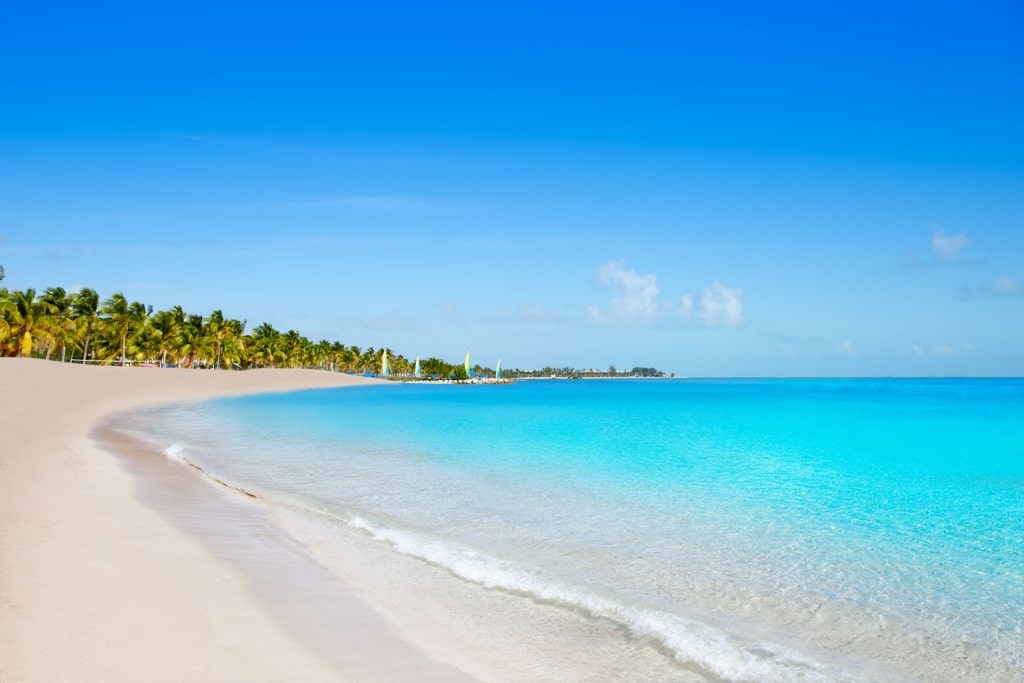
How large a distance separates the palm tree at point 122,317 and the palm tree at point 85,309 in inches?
95.3

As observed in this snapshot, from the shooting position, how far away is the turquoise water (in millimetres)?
7273

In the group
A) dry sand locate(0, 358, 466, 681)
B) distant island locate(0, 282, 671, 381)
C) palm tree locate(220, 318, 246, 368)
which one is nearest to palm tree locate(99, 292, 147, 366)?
distant island locate(0, 282, 671, 381)

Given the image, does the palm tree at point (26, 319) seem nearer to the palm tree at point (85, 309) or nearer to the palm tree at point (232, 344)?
the palm tree at point (85, 309)

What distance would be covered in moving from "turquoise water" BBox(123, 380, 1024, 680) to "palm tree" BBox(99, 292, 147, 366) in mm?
70230

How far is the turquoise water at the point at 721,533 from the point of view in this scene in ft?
23.9

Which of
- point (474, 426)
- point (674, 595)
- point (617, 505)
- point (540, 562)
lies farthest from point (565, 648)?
point (474, 426)

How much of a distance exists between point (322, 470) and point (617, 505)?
902 cm

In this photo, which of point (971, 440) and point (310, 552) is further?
point (971, 440)

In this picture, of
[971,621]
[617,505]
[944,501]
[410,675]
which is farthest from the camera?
[944,501]

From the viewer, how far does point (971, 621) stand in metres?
8.02

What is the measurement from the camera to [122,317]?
87688mm

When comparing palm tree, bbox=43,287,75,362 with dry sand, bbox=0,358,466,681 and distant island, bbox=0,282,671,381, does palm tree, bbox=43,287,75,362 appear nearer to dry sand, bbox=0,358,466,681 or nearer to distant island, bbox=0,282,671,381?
distant island, bbox=0,282,671,381

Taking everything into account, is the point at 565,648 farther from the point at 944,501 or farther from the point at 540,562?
the point at 944,501

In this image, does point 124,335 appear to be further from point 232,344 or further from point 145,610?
point 145,610
